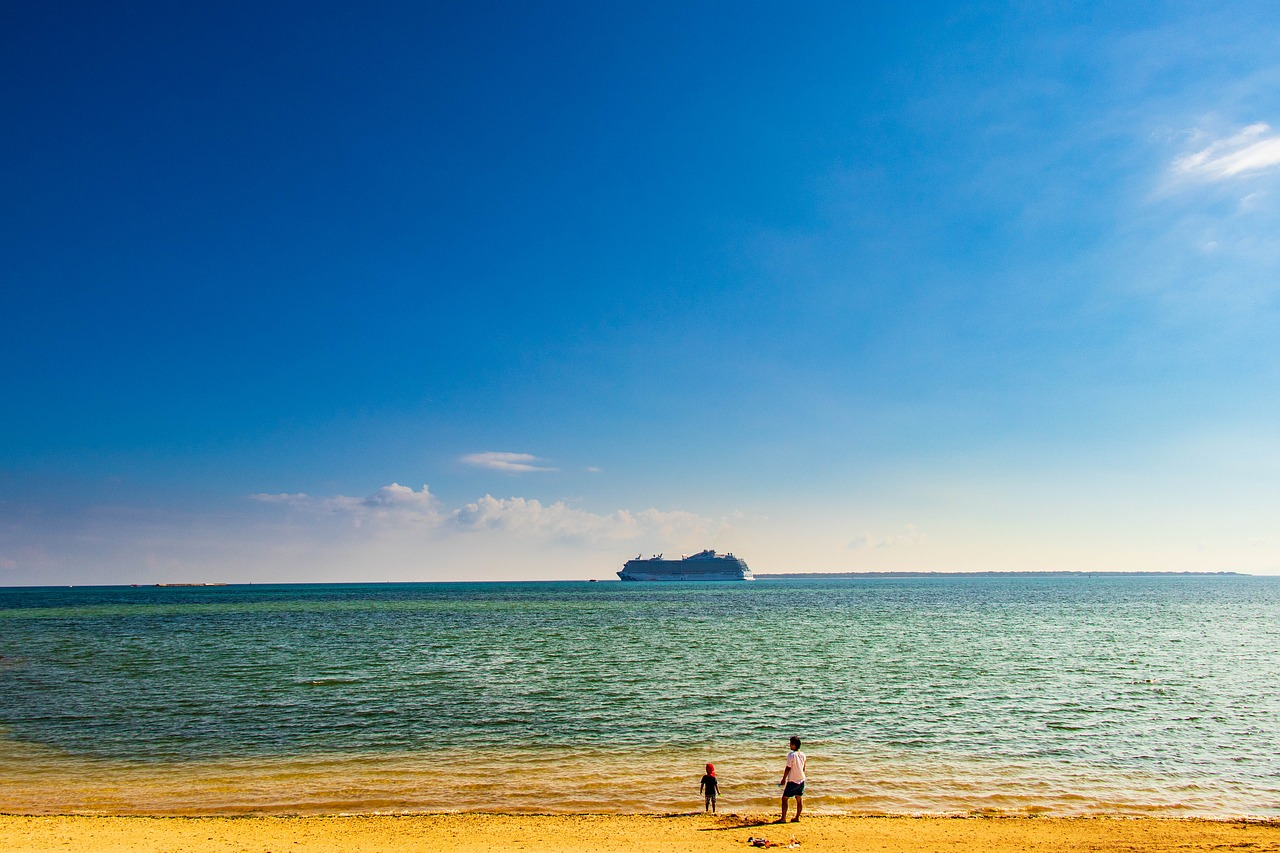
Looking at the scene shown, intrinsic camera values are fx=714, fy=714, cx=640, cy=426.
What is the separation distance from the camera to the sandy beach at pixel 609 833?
1503 centimetres

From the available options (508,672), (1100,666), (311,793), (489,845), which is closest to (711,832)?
(489,845)

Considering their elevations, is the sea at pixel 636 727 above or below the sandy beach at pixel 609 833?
below

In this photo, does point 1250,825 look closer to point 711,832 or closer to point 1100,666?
point 711,832

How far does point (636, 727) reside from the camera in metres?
26.8

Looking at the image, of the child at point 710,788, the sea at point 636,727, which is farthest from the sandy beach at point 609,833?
the sea at point 636,727

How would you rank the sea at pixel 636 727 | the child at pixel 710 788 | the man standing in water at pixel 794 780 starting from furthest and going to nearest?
the sea at pixel 636 727, the child at pixel 710 788, the man standing in water at pixel 794 780

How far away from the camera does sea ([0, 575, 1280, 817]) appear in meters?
19.3

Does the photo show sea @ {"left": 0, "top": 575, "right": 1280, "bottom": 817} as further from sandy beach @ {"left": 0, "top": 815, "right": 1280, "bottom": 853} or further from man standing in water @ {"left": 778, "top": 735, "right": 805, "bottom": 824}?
man standing in water @ {"left": 778, "top": 735, "right": 805, "bottom": 824}

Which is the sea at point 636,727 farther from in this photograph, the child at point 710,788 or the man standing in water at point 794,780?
the man standing in water at point 794,780

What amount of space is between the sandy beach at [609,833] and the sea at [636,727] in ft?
3.51

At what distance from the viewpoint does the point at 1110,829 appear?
54.6 feet

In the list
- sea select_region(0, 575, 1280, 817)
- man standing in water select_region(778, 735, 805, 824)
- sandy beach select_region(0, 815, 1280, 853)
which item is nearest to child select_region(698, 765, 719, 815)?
sandy beach select_region(0, 815, 1280, 853)

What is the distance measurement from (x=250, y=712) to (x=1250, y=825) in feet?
109

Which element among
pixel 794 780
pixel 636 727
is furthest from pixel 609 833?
pixel 636 727
